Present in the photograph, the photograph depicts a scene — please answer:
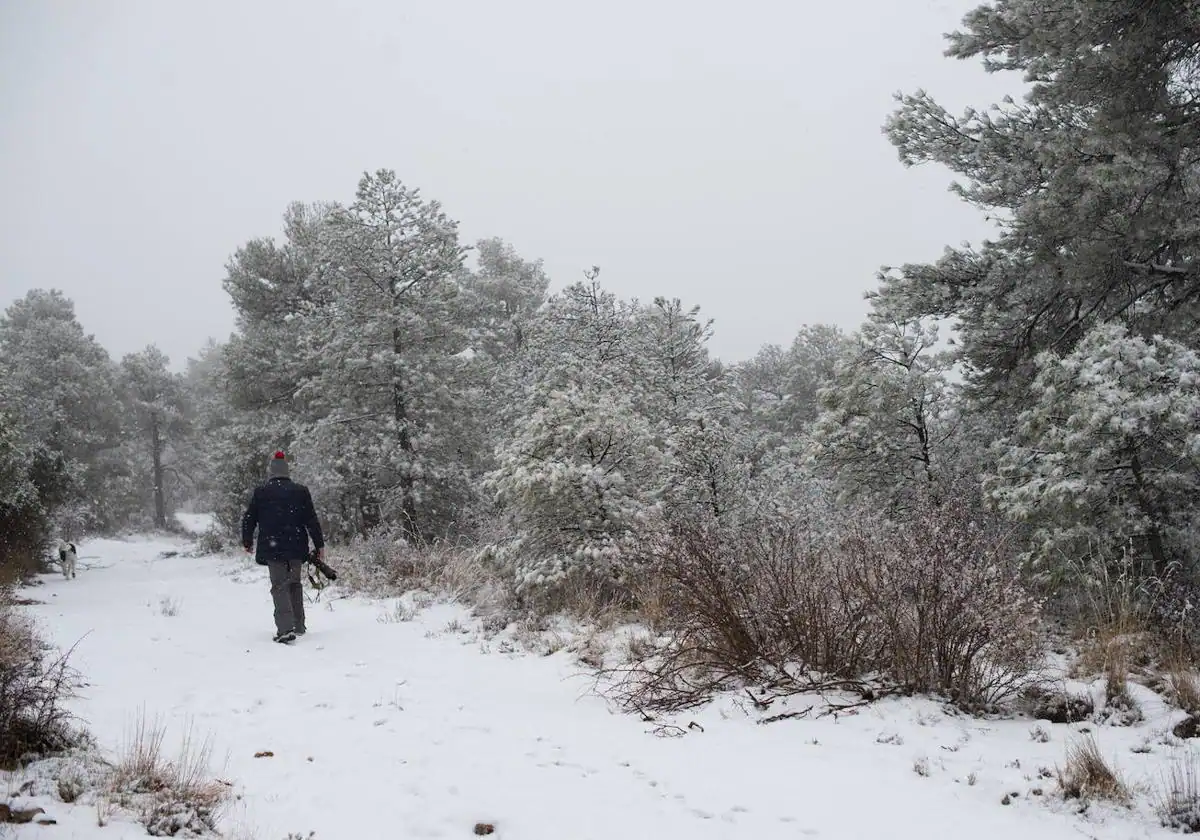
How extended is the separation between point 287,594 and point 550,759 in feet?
16.4

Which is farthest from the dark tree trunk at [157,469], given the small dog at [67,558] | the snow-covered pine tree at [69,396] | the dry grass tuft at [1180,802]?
the dry grass tuft at [1180,802]

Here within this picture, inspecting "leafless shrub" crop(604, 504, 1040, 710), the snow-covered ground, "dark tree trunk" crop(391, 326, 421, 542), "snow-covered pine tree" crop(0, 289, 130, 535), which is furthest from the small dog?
"leafless shrub" crop(604, 504, 1040, 710)

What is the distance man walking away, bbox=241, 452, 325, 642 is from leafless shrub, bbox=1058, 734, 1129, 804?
23.2ft

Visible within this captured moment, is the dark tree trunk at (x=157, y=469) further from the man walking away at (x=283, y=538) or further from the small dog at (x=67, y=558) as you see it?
the man walking away at (x=283, y=538)

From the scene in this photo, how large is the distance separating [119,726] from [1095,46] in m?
9.78

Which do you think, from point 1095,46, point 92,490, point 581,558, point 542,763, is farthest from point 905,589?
point 92,490

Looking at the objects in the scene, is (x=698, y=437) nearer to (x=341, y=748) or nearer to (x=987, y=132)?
(x=987, y=132)

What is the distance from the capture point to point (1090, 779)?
3.07 m

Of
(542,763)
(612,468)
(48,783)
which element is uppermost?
(612,468)

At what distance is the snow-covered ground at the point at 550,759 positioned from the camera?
3.03m

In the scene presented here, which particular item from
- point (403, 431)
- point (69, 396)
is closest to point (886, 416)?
point (403, 431)

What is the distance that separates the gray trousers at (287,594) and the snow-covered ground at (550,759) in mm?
1080

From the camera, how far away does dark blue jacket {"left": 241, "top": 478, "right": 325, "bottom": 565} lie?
309 inches

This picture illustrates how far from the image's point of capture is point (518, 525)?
9422mm
